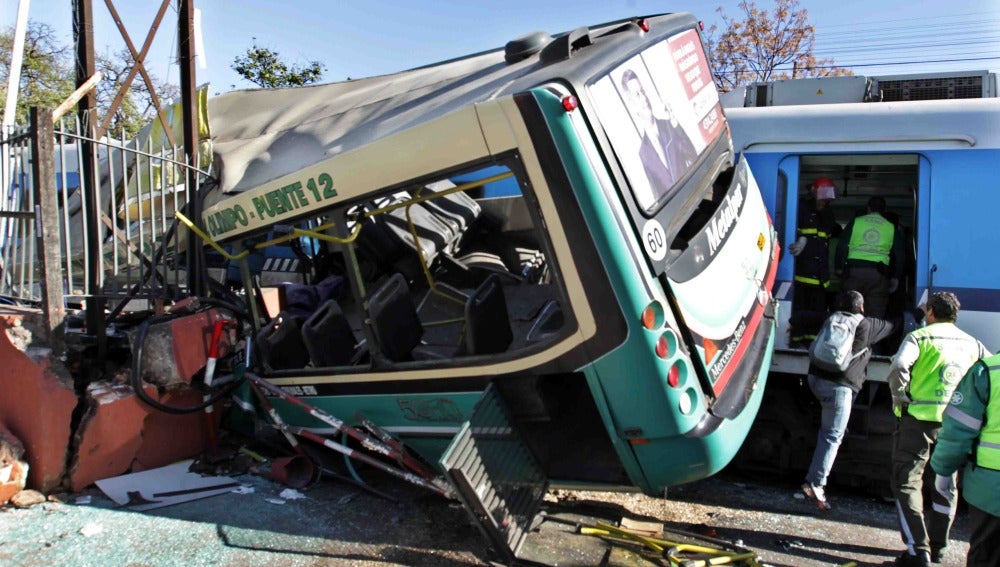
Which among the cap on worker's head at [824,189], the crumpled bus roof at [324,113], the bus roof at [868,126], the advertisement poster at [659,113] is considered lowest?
the cap on worker's head at [824,189]

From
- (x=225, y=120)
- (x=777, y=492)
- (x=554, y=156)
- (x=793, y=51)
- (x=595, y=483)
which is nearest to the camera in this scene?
(x=554, y=156)

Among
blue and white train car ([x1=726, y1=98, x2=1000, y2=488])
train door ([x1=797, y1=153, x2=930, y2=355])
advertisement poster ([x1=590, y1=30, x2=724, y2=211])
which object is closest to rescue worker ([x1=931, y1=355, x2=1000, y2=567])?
advertisement poster ([x1=590, y1=30, x2=724, y2=211])

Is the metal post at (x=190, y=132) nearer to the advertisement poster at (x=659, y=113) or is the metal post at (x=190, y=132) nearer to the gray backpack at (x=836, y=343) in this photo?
the advertisement poster at (x=659, y=113)

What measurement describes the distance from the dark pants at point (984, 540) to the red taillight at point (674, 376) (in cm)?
150

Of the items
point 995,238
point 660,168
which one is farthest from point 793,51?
point 660,168

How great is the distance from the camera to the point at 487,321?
3994 millimetres

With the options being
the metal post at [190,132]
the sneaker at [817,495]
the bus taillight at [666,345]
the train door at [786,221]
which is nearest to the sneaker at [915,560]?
the sneaker at [817,495]

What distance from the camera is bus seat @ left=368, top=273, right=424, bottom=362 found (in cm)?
403

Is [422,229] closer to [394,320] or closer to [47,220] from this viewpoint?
[394,320]

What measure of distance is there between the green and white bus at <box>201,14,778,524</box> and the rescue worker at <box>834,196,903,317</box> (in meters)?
1.16

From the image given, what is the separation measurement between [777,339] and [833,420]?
69cm

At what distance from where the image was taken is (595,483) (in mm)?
3875

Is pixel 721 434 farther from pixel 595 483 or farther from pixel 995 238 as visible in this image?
pixel 995 238

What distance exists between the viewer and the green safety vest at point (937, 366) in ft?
13.6
